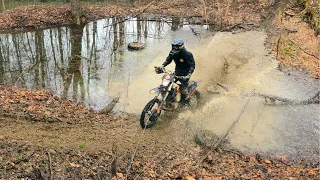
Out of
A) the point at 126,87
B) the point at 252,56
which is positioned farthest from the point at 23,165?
the point at 252,56

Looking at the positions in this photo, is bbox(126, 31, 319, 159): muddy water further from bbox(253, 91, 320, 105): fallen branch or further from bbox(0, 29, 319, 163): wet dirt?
bbox(253, 91, 320, 105): fallen branch

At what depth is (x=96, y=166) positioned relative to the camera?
5.93 m

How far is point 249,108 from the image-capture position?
905cm

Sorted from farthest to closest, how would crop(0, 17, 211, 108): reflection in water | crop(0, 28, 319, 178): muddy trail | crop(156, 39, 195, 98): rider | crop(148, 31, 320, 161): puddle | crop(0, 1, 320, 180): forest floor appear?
crop(0, 17, 211, 108): reflection in water, crop(156, 39, 195, 98): rider, crop(148, 31, 320, 161): puddle, crop(0, 28, 319, 178): muddy trail, crop(0, 1, 320, 180): forest floor

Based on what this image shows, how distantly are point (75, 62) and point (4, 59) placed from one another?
3.05 meters

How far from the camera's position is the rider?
7805mm

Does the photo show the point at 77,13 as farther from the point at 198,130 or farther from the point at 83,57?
the point at 198,130

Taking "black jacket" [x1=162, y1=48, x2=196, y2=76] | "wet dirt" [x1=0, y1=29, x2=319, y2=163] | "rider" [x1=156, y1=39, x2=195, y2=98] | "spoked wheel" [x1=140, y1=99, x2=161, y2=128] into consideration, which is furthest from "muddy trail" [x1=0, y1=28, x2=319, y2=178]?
"black jacket" [x1=162, y1=48, x2=196, y2=76]

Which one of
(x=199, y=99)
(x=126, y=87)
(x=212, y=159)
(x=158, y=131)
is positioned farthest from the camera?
(x=126, y=87)

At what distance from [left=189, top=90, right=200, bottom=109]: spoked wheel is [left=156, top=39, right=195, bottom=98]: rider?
650 millimetres

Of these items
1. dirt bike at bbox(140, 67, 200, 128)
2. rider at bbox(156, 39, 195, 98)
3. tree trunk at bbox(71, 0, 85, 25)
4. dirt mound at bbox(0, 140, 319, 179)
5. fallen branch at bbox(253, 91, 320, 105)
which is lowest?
dirt mound at bbox(0, 140, 319, 179)

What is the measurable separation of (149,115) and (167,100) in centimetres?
113

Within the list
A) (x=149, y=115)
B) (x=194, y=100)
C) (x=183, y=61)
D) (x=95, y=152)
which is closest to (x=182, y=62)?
(x=183, y=61)

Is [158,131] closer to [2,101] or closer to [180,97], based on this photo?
[180,97]
